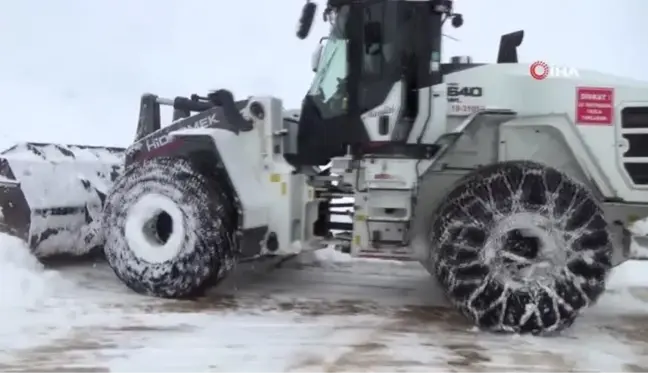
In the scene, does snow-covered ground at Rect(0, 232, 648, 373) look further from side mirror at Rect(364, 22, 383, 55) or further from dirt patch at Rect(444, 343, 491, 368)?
side mirror at Rect(364, 22, 383, 55)

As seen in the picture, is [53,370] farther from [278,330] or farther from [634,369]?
[634,369]

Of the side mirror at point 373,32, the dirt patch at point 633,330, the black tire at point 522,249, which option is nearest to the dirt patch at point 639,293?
the dirt patch at point 633,330

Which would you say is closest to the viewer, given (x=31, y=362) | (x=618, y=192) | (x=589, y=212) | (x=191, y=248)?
(x=31, y=362)

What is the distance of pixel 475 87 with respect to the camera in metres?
6.49

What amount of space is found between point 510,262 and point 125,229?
327 centimetres

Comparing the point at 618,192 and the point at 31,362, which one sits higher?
the point at 618,192

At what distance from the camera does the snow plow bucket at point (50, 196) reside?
24.1 feet

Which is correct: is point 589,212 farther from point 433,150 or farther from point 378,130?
point 378,130

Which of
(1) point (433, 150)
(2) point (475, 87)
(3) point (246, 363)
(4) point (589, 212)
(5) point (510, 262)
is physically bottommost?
(3) point (246, 363)

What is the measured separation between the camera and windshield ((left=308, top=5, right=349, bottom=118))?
704 centimetres

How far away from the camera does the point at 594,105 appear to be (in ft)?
20.2

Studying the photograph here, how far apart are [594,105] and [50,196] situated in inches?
194

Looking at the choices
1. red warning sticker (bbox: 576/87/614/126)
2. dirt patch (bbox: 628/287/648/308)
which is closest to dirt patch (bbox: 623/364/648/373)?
red warning sticker (bbox: 576/87/614/126)

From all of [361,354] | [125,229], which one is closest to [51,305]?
[125,229]
